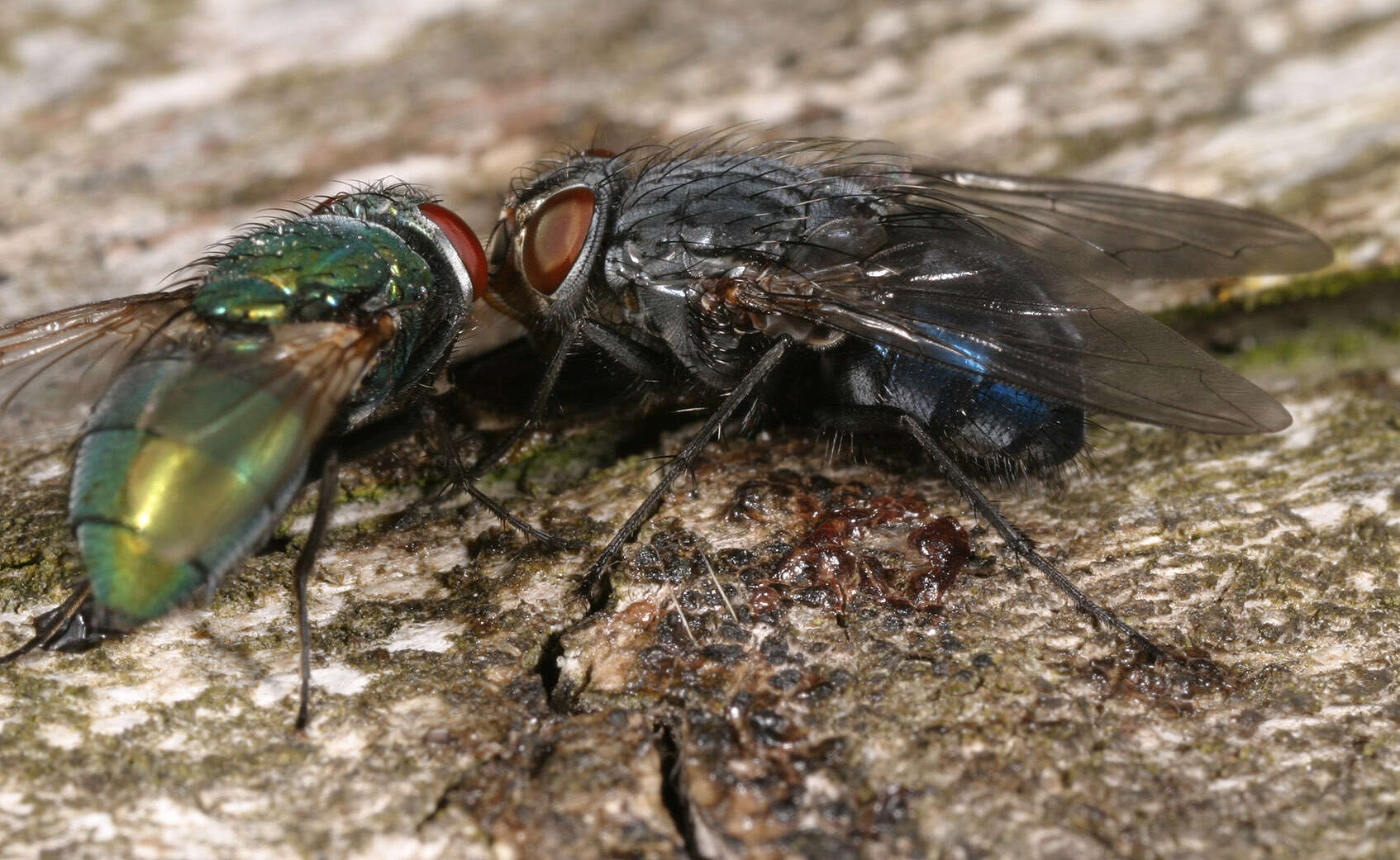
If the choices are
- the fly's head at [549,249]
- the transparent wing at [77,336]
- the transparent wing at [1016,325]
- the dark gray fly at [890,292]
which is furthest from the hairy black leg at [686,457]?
the transparent wing at [77,336]

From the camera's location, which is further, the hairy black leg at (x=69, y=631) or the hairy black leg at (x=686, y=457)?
the hairy black leg at (x=686, y=457)

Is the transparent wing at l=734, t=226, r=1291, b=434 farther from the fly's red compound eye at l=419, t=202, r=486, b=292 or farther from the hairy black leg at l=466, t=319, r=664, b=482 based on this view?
the fly's red compound eye at l=419, t=202, r=486, b=292

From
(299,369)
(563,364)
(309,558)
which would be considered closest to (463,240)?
(563,364)

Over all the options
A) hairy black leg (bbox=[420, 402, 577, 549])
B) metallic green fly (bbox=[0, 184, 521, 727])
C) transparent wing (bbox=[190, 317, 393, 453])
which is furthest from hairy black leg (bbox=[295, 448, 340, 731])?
hairy black leg (bbox=[420, 402, 577, 549])

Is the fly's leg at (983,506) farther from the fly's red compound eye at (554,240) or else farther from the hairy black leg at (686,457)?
the fly's red compound eye at (554,240)

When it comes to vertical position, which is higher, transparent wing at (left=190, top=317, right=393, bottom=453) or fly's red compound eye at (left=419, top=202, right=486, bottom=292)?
fly's red compound eye at (left=419, top=202, right=486, bottom=292)

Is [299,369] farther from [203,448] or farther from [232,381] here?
[203,448]

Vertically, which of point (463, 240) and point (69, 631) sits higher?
point (463, 240)
